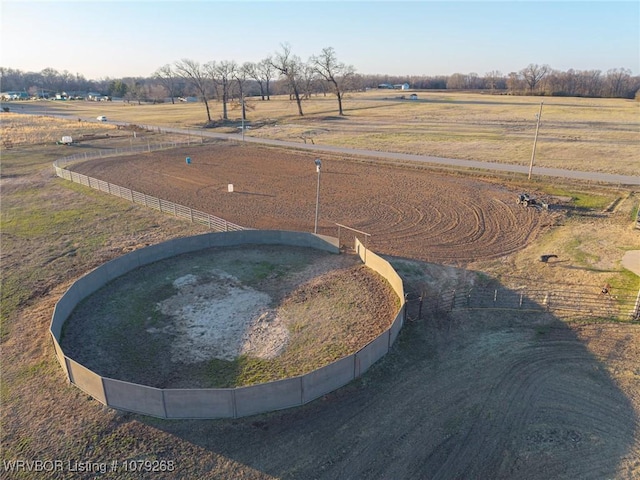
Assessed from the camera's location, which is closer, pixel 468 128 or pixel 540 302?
pixel 540 302

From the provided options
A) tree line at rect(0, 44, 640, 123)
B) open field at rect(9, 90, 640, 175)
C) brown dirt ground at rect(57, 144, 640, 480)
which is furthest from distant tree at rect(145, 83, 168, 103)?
brown dirt ground at rect(57, 144, 640, 480)

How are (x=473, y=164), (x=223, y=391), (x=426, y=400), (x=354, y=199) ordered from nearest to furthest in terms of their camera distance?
(x=223, y=391) < (x=426, y=400) < (x=354, y=199) < (x=473, y=164)

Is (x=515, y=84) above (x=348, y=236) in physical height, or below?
above

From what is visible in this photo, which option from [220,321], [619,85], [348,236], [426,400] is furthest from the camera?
[619,85]

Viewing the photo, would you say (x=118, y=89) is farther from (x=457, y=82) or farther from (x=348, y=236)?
(x=348, y=236)

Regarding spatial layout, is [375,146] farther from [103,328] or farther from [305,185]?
[103,328]

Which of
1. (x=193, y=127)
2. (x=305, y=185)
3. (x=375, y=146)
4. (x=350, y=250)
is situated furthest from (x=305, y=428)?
(x=193, y=127)

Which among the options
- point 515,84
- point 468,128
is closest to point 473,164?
point 468,128
